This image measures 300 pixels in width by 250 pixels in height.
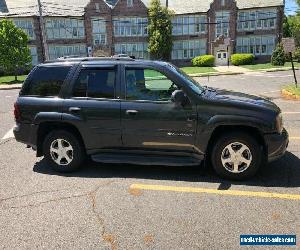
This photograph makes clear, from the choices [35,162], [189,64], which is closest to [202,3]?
[189,64]

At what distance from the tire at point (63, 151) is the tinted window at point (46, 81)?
0.73 meters

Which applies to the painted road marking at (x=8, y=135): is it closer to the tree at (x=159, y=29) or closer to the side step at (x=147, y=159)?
the side step at (x=147, y=159)

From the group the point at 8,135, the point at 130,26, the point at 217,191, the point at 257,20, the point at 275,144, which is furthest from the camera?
the point at 257,20

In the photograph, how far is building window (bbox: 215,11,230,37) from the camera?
1854 inches

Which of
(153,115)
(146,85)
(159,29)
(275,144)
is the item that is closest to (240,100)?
(275,144)

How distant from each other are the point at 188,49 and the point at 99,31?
12.7 m

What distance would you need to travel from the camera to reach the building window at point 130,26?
46.5m

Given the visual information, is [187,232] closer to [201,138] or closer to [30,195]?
[201,138]

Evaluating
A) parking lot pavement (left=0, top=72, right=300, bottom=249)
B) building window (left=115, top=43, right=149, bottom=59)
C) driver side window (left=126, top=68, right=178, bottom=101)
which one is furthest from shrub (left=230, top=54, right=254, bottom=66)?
driver side window (left=126, top=68, right=178, bottom=101)

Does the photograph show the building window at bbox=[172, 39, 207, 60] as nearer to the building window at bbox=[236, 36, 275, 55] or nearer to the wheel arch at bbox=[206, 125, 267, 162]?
the building window at bbox=[236, 36, 275, 55]

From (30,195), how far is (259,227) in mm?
3237

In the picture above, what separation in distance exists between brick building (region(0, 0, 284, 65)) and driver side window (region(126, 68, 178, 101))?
4038 cm

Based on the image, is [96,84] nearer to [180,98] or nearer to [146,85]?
[146,85]

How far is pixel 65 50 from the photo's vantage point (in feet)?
150
